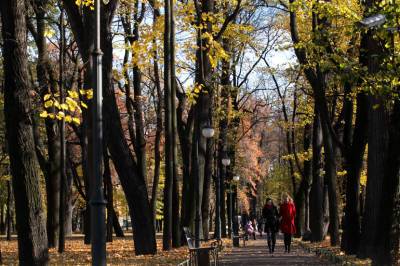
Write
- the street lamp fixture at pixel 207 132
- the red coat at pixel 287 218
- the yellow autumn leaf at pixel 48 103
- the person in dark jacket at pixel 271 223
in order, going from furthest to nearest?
1. the person in dark jacket at pixel 271 223
2. the street lamp fixture at pixel 207 132
3. the red coat at pixel 287 218
4. the yellow autumn leaf at pixel 48 103

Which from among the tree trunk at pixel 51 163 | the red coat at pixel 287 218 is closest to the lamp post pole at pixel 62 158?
the tree trunk at pixel 51 163

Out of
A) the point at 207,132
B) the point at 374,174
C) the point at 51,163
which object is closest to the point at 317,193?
the point at 207,132

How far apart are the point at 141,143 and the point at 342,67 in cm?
1699

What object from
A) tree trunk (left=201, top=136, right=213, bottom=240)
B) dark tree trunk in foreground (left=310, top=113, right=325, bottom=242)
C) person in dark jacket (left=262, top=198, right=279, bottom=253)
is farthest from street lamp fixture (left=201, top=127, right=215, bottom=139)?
dark tree trunk in foreground (left=310, top=113, right=325, bottom=242)

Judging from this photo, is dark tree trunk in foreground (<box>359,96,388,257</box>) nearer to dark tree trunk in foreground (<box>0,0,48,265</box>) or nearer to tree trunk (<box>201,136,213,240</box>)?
dark tree trunk in foreground (<box>0,0,48,265</box>)

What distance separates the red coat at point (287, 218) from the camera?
20.6m

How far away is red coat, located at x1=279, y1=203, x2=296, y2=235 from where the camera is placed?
67.7 ft

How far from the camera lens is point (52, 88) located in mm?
25375

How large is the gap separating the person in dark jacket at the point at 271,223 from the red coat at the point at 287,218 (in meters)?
0.47

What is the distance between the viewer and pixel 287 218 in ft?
68.7

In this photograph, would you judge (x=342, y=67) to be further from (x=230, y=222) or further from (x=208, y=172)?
(x=230, y=222)

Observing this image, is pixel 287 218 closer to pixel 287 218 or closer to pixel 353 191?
pixel 287 218

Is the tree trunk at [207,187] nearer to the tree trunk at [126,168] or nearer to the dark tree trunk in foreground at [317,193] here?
the dark tree trunk in foreground at [317,193]

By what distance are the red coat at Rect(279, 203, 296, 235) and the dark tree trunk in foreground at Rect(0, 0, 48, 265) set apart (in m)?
10.4
